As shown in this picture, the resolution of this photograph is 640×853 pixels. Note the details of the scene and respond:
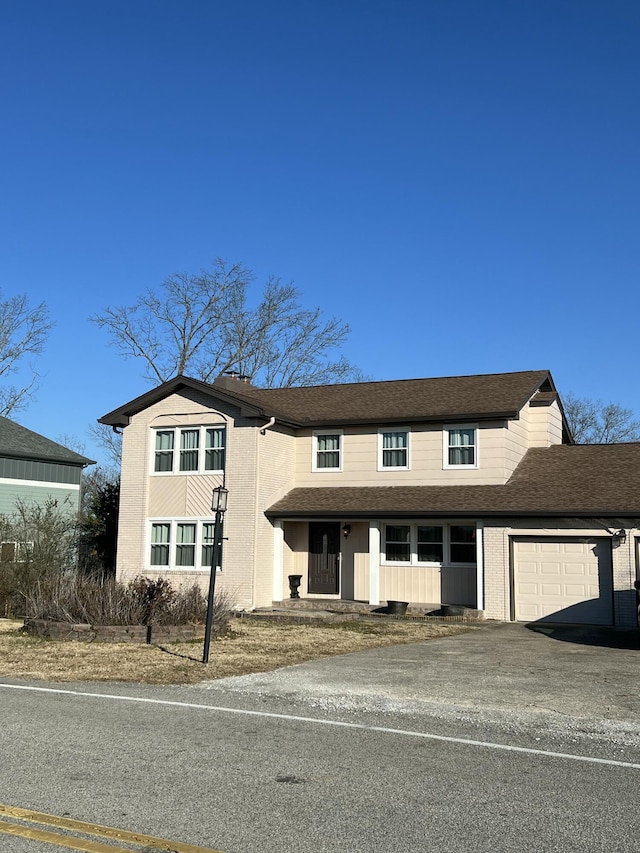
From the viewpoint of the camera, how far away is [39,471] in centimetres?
3522

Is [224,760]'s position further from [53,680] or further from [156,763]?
[53,680]

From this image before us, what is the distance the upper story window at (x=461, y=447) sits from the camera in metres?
25.7

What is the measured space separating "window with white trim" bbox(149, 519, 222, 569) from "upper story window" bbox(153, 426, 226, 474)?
1.65 meters

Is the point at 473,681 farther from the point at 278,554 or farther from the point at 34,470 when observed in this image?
the point at 34,470

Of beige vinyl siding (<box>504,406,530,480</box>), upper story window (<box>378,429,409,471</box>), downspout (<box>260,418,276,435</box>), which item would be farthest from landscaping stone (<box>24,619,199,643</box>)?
beige vinyl siding (<box>504,406,530,480</box>)

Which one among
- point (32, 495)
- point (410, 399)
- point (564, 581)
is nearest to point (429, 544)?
point (564, 581)

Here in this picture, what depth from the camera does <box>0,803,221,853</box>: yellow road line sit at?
544 centimetres

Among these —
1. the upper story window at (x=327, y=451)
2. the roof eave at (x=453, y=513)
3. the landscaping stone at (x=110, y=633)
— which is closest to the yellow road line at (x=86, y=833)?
the landscaping stone at (x=110, y=633)

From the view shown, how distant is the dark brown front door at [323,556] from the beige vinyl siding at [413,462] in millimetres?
1391

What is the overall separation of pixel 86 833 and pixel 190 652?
9.99 m

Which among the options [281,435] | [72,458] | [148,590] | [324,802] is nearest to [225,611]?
[148,590]

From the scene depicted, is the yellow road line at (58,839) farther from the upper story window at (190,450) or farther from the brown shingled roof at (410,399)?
the upper story window at (190,450)

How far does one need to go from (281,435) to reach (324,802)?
21.0 meters

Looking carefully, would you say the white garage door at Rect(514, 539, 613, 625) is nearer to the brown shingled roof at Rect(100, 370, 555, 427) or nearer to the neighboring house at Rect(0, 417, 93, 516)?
the brown shingled roof at Rect(100, 370, 555, 427)
